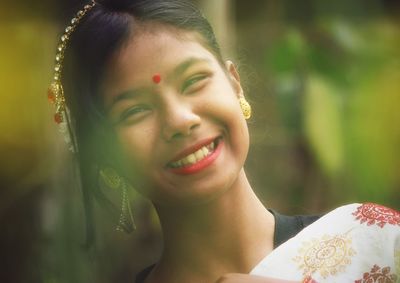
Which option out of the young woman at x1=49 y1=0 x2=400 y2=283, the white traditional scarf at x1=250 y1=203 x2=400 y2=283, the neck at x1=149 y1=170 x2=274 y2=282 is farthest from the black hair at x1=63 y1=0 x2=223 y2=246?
the white traditional scarf at x1=250 y1=203 x2=400 y2=283

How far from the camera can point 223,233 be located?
845mm

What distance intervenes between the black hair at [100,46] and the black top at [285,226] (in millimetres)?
145

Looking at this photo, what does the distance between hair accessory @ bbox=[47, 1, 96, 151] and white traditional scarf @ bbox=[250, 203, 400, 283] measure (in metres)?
0.27

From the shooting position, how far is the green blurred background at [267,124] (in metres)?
0.94

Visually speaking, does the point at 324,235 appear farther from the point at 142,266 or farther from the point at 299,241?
the point at 142,266

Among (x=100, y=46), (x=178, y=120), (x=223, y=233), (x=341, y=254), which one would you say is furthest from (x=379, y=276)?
(x=100, y=46)

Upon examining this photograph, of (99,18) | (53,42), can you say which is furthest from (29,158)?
(99,18)

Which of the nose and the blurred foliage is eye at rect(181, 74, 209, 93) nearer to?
the nose

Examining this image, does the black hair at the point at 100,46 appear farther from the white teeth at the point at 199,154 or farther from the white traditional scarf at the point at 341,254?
the white traditional scarf at the point at 341,254

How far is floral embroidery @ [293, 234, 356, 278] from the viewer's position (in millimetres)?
832

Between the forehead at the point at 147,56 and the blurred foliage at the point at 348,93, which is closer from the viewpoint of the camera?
the forehead at the point at 147,56

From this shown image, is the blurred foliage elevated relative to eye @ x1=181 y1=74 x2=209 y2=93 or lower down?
lower down

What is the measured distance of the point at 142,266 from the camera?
920 mm

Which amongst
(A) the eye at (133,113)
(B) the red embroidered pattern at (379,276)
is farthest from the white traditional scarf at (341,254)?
(A) the eye at (133,113)
